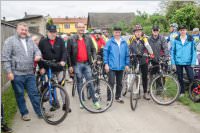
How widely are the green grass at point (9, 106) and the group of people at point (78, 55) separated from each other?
1.11 feet

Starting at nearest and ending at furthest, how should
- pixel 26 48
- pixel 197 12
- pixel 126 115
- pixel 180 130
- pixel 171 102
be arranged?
1. pixel 180 130
2. pixel 26 48
3. pixel 126 115
4. pixel 171 102
5. pixel 197 12

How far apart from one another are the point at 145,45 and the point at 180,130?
2.99 metres

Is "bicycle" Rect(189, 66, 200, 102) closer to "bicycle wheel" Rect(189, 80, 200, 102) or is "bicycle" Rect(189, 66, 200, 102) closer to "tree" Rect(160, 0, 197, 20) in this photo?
"bicycle wheel" Rect(189, 80, 200, 102)

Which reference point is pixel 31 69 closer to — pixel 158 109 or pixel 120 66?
pixel 120 66

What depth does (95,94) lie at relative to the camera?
7867mm

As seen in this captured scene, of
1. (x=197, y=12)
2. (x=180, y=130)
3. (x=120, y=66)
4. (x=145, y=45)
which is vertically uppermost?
(x=197, y=12)

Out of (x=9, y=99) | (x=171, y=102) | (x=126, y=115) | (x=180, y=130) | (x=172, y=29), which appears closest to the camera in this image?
(x=180, y=130)

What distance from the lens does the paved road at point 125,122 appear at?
645cm

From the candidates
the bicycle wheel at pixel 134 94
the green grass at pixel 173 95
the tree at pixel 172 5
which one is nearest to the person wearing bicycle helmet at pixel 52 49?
the bicycle wheel at pixel 134 94

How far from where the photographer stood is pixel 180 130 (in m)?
6.32

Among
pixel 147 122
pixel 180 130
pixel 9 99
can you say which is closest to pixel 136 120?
pixel 147 122

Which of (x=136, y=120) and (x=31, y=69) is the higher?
(x=31, y=69)

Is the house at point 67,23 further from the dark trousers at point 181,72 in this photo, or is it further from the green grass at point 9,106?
the dark trousers at point 181,72

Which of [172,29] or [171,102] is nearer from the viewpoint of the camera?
[171,102]
